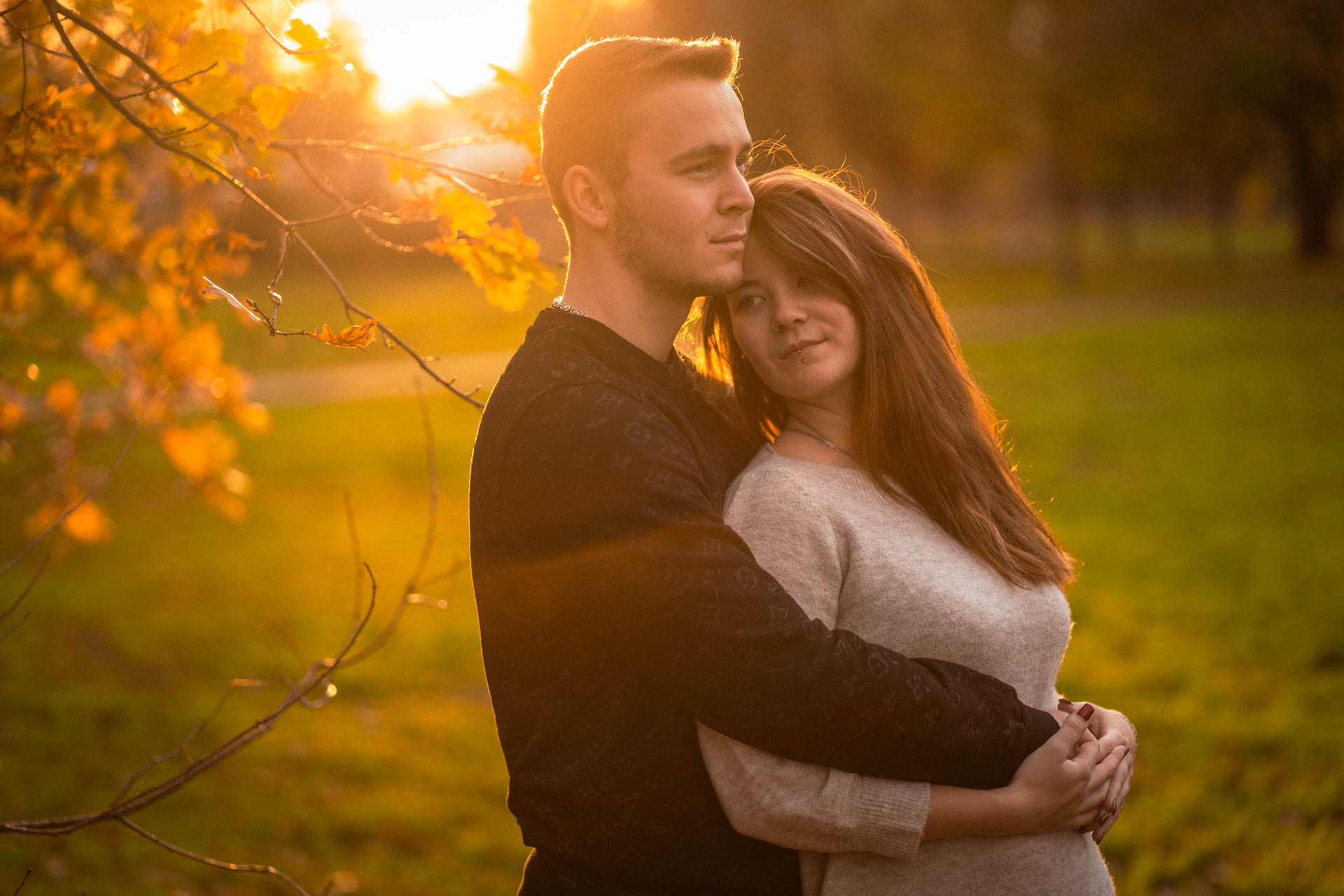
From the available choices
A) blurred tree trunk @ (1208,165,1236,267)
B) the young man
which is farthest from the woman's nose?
blurred tree trunk @ (1208,165,1236,267)

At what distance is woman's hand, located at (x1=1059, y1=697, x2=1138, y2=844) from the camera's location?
7.23 feet

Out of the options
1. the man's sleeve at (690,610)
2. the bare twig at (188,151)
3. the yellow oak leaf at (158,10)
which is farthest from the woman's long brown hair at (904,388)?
the yellow oak leaf at (158,10)

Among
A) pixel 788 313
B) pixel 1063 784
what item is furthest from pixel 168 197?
pixel 1063 784

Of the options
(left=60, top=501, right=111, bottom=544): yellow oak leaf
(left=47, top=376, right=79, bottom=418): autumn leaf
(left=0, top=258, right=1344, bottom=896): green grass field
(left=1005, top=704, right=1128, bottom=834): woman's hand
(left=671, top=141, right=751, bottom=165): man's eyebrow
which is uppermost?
(left=671, top=141, right=751, bottom=165): man's eyebrow

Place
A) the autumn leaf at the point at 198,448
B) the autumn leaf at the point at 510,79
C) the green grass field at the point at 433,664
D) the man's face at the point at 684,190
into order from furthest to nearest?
1. the green grass field at the point at 433,664
2. the autumn leaf at the point at 198,448
3. the autumn leaf at the point at 510,79
4. the man's face at the point at 684,190

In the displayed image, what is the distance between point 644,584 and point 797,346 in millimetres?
823

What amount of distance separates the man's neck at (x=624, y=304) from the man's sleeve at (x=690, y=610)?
288 mm

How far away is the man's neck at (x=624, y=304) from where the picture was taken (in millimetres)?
2193

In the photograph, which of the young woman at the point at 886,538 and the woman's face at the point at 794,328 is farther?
the woman's face at the point at 794,328

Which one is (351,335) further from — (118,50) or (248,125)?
(118,50)

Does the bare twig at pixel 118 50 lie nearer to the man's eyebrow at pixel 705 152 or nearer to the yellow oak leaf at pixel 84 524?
the man's eyebrow at pixel 705 152

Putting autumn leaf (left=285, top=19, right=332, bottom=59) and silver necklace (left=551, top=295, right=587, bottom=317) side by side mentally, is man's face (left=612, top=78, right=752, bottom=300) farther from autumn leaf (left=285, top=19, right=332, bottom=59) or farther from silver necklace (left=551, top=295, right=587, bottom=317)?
autumn leaf (left=285, top=19, right=332, bottom=59)

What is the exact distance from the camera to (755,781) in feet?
6.21

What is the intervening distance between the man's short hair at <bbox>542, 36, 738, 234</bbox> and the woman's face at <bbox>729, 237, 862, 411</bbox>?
412 mm
